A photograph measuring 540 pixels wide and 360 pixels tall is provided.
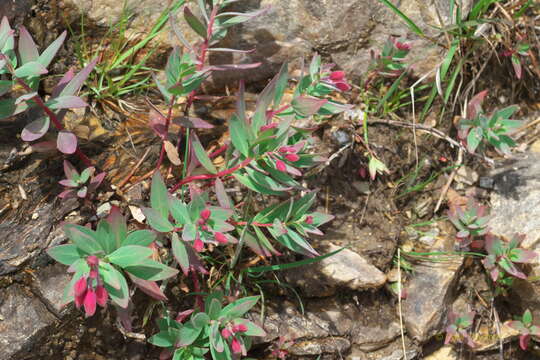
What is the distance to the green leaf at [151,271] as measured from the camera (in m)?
2.54

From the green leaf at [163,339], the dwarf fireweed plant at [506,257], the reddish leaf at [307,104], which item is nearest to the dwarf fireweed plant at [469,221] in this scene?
the dwarf fireweed plant at [506,257]

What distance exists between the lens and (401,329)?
3.59 m

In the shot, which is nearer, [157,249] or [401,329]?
[157,249]

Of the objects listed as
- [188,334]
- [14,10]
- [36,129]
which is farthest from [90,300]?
[14,10]

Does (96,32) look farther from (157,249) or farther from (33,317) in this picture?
(33,317)

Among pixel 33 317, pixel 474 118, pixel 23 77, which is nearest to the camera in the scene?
pixel 23 77

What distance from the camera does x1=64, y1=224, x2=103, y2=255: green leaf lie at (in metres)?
2.27

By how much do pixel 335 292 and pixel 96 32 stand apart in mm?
2380

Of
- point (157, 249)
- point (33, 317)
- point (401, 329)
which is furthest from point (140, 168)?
point (401, 329)

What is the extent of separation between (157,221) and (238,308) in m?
0.68

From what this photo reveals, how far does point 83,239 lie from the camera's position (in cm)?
231

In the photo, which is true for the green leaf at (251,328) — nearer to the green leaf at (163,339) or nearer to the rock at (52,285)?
the green leaf at (163,339)

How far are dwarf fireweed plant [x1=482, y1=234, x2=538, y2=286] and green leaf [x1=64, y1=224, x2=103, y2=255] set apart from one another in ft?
8.98

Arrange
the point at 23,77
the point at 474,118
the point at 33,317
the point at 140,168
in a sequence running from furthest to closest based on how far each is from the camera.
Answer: the point at 474,118 → the point at 140,168 → the point at 33,317 → the point at 23,77
